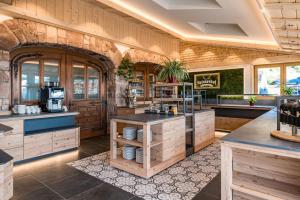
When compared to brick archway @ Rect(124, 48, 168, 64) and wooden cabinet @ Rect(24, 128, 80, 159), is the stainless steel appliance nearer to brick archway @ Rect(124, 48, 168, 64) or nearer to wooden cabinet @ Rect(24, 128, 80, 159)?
wooden cabinet @ Rect(24, 128, 80, 159)

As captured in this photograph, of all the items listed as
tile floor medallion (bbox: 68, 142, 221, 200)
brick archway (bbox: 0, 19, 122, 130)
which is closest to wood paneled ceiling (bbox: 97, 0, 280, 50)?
brick archway (bbox: 0, 19, 122, 130)

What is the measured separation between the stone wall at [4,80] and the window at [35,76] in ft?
1.58

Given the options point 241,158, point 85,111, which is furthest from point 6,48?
point 241,158

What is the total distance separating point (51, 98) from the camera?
4.36m

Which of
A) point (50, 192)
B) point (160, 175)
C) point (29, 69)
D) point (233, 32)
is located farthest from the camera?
point (233, 32)

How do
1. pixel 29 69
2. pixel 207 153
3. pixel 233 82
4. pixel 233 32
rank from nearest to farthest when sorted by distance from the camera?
1. pixel 207 153
2. pixel 29 69
3. pixel 233 32
4. pixel 233 82

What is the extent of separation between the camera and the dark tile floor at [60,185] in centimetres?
253

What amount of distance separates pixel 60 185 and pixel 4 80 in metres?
2.53

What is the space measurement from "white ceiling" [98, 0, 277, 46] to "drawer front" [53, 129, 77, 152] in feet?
10.6

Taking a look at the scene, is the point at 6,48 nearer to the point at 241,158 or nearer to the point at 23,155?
the point at 23,155

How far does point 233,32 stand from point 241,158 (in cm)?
500

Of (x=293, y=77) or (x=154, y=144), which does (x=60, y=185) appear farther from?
(x=293, y=77)

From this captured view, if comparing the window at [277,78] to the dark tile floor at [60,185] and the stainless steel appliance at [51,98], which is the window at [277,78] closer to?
the dark tile floor at [60,185]

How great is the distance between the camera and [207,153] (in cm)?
426
